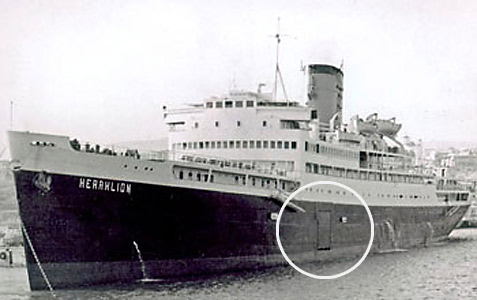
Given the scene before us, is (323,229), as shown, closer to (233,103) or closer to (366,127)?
(233,103)

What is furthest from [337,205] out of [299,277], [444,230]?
[444,230]

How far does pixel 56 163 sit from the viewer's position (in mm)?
12578

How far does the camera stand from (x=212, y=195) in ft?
47.6

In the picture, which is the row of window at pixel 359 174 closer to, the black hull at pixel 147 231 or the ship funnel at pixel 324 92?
the black hull at pixel 147 231

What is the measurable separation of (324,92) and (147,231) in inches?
388

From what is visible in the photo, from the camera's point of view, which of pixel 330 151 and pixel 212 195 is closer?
pixel 212 195

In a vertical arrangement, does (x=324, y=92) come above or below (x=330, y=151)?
above

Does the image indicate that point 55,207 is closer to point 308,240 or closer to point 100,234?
point 100,234

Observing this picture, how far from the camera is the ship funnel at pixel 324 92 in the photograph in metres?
21.3

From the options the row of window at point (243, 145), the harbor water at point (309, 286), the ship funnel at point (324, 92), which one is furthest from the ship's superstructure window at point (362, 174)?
the harbor water at point (309, 286)

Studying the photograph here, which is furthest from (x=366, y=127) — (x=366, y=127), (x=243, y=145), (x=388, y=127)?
(x=243, y=145)

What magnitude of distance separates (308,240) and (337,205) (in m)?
1.68

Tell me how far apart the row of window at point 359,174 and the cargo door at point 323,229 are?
1176 mm

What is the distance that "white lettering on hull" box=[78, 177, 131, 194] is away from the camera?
12.8m
